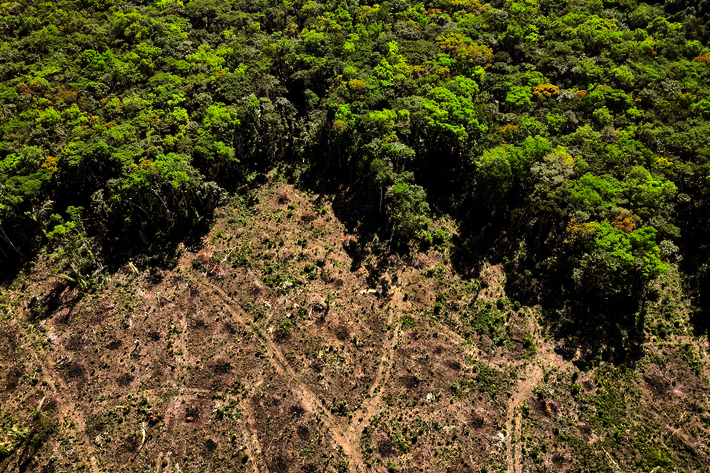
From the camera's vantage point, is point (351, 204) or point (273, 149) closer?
point (351, 204)

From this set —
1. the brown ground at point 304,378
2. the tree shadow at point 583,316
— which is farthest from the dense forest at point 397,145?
the brown ground at point 304,378

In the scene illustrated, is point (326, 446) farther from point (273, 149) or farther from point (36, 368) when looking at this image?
point (273, 149)

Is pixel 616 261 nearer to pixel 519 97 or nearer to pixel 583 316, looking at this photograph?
pixel 583 316

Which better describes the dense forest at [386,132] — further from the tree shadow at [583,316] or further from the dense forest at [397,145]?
the tree shadow at [583,316]

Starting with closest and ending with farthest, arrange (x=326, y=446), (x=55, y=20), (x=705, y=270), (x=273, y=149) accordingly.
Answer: (x=326, y=446) → (x=705, y=270) → (x=273, y=149) → (x=55, y=20)

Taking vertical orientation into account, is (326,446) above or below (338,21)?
below

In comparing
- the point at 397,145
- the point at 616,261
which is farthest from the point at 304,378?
the point at 616,261

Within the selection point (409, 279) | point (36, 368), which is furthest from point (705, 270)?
point (36, 368)
